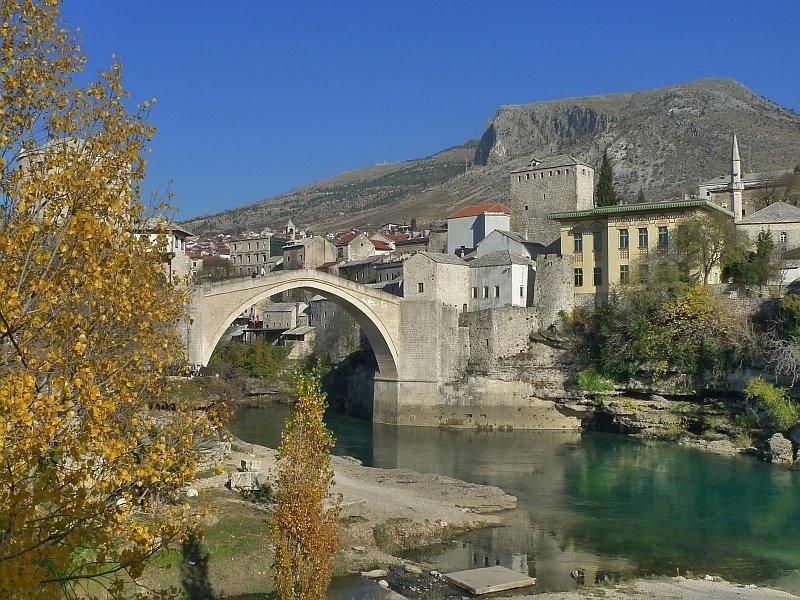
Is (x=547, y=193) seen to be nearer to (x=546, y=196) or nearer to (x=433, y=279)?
(x=546, y=196)

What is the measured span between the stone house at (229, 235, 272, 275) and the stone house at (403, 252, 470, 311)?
42.9m

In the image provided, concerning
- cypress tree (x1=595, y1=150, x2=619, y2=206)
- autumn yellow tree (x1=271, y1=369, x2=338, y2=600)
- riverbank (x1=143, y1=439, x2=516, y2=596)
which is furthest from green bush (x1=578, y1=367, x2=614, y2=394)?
autumn yellow tree (x1=271, y1=369, x2=338, y2=600)

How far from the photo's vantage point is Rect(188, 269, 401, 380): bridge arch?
3569 cm

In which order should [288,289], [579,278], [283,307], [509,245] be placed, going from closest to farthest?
1. [288,289]
2. [579,278]
3. [509,245]
4. [283,307]

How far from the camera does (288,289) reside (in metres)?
39.3

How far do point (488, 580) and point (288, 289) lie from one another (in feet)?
81.4

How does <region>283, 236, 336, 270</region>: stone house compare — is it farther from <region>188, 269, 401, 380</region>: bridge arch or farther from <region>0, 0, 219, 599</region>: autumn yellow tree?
<region>0, 0, 219, 599</region>: autumn yellow tree

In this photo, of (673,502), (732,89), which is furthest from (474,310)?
(732,89)

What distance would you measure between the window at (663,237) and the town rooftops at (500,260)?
6.30m

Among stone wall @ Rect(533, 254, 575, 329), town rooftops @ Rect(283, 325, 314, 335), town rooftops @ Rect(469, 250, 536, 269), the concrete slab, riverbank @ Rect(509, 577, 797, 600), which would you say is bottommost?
riverbank @ Rect(509, 577, 797, 600)

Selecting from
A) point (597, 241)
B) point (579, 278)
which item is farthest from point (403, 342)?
point (597, 241)

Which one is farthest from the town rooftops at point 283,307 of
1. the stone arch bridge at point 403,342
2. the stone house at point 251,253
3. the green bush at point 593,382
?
the green bush at point 593,382

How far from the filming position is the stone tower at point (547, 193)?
4947 cm

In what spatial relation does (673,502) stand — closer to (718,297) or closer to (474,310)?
(718,297)
